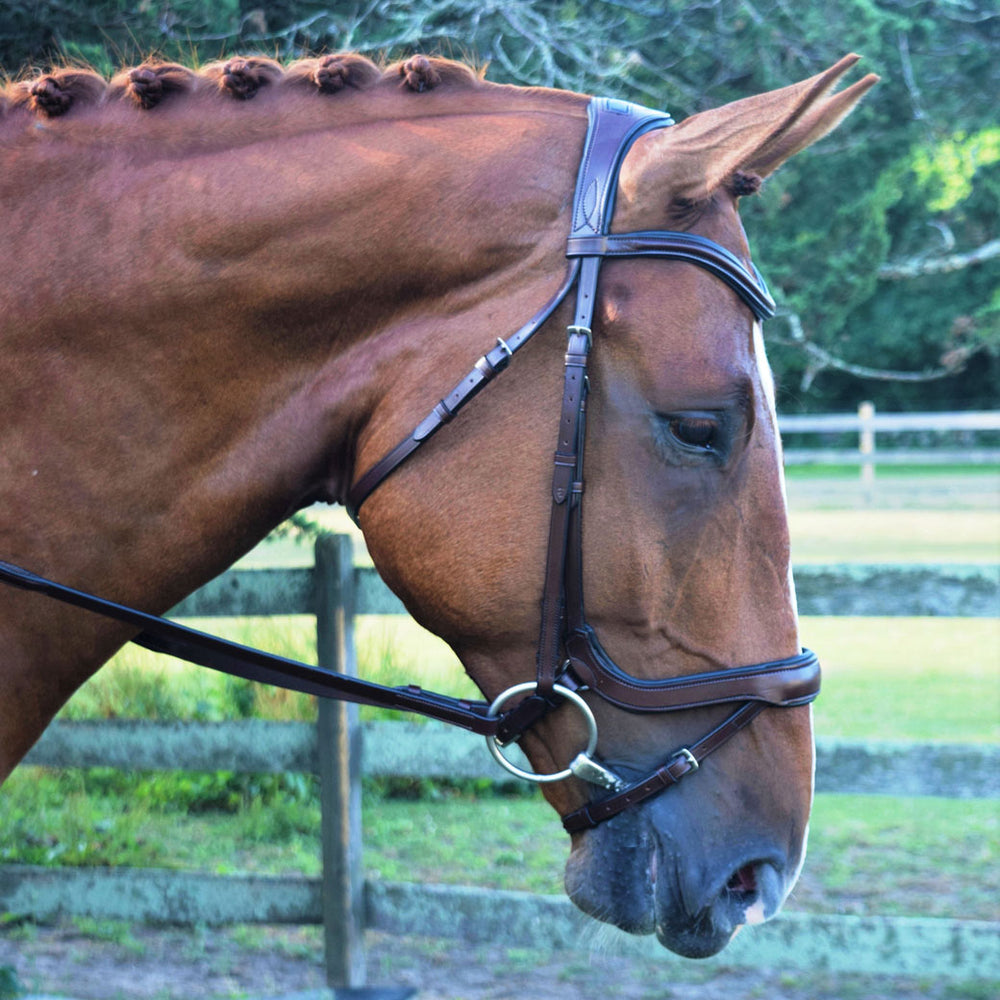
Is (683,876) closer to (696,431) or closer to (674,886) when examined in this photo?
(674,886)

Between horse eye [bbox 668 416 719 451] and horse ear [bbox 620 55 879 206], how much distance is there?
0.36 metres

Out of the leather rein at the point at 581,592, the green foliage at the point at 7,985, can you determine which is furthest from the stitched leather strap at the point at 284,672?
the green foliage at the point at 7,985

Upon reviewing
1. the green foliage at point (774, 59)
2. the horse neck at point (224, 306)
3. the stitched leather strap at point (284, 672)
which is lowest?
the stitched leather strap at point (284, 672)

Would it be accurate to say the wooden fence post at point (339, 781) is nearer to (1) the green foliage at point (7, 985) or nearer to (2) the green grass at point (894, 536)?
(1) the green foliage at point (7, 985)

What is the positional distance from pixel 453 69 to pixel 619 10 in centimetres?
506

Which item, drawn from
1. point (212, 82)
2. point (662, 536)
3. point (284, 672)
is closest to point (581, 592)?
point (662, 536)

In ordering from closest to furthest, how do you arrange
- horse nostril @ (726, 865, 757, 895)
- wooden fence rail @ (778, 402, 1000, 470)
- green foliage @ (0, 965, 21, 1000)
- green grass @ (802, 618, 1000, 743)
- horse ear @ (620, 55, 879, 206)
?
horse ear @ (620, 55, 879, 206) < horse nostril @ (726, 865, 757, 895) < green foliage @ (0, 965, 21, 1000) < green grass @ (802, 618, 1000, 743) < wooden fence rail @ (778, 402, 1000, 470)

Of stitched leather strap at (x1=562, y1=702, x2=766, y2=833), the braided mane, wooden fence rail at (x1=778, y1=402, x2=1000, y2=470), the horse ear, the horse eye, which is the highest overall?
wooden fence rail at (x1=778, y1=402, x2=1000, y2=470)

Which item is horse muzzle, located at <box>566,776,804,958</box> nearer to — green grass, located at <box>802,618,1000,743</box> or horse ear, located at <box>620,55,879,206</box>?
horse ear, located at <box>620,55,879,206</box>

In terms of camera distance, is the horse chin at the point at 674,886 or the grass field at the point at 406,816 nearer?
the horse chin at the point at 674,886

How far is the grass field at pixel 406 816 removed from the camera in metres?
4.51

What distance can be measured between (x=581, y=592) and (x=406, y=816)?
4.03 m

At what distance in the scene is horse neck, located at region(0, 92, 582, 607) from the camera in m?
1.73

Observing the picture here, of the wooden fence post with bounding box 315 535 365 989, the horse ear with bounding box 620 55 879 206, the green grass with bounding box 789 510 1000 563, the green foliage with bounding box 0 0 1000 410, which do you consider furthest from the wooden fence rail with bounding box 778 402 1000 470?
the horse ear with bounding box 620 55 879 206
